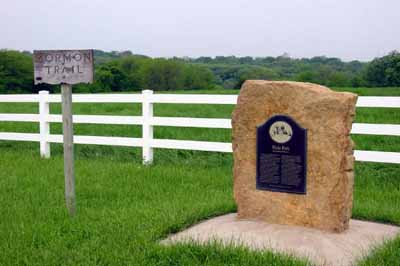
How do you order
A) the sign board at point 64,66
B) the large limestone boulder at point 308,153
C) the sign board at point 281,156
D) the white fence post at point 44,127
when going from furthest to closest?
the white fence post at point 44,127 < the sign board at point 64,66 < the sign board at point 281,156 < the large limestone boulder at point 308,153

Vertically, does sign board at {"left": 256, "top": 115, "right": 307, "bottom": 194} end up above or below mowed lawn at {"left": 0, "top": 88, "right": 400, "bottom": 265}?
above

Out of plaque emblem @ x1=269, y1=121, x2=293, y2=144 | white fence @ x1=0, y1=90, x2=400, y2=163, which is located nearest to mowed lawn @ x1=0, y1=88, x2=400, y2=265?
white fence @ x1=0, y1=90, x2=400, y2=163

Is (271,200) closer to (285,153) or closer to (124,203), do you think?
(285,153)

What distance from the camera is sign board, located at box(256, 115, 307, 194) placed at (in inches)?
225

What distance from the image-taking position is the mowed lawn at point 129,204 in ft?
16.3

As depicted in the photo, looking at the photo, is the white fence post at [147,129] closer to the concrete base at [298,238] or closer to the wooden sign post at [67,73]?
the wooden sign post at [67,73]

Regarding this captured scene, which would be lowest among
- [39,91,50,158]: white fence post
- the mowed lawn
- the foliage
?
the mowed lawn

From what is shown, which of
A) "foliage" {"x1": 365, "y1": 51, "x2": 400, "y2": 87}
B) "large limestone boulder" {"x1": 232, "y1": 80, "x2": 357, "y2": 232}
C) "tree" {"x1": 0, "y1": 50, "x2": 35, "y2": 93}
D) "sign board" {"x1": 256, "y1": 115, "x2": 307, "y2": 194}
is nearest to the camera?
"large limestone boulder" {"x1": 232, "y1": 80, "x2": 357, "y2": 232}

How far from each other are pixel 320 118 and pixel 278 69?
55.2 feet

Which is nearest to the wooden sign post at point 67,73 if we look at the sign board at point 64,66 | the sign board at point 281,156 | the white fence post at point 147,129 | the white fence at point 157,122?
the sign board at point 64,66

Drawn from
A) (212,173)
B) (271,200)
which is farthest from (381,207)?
(212,173)

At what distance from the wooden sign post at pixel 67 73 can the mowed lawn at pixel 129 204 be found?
0.41 m

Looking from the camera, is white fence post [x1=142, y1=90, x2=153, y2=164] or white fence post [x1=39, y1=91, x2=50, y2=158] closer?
white fence post [x1=142, y1=90, x2=153, y2=164]

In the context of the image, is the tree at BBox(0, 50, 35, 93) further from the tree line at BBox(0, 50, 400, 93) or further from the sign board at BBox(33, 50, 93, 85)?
the sign board at BBox(33, 50, 93, 85)
